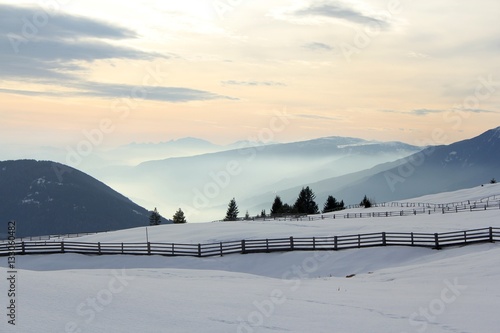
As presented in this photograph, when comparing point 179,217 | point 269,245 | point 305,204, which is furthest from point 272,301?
point 305,204

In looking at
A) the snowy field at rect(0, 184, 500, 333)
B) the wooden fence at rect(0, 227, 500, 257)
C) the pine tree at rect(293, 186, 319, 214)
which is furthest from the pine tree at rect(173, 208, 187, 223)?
the snowy field at rect(0, 184, 500, 333)

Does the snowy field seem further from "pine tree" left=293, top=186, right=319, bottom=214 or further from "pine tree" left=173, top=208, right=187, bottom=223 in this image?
"pine tree" left=173, top=208, right=187, bottom=223

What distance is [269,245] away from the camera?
4347 centimetres

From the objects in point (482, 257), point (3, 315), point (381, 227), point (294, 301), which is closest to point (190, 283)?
point (294, 301)

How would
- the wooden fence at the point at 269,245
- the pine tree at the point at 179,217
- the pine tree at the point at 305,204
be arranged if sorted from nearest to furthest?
the wooden fence at the point at 269,245
the pine tree at the point at 179,217
the pine tree at the point at 305,204

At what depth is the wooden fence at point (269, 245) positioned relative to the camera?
132 ft

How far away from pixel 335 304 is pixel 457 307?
4.11 meters

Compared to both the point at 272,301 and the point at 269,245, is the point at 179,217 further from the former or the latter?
the point at 272,301

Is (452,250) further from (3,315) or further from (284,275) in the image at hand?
(3,315)

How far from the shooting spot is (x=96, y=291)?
19.9 metres

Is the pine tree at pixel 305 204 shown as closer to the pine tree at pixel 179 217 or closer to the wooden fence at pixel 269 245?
the pine tree at pixel 179 217

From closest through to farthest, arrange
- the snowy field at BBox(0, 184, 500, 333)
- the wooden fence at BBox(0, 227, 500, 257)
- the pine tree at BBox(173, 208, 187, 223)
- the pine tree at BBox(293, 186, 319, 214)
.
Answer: the snowy field at BBox(0, 184, 500, 333)
the wooden fence at BBox(0, 227, 500, 257)
the pine tree at BBox(173, 208, 187, 223)
the pine tree at BBox(293, 186, 319, 214)

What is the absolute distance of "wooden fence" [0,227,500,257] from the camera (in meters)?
40.2

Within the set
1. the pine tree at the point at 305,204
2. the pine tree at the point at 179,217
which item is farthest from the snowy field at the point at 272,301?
the pine tree at the point at 179,217
